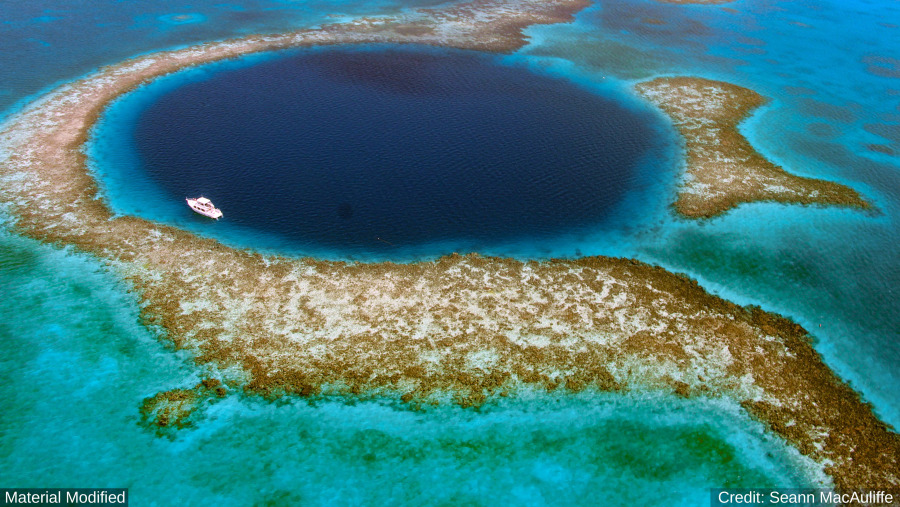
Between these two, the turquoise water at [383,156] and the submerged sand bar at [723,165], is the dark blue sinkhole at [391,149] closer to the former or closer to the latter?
the turquoise water at [383,156]

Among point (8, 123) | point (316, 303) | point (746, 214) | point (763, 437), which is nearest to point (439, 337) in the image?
point (316, 303)

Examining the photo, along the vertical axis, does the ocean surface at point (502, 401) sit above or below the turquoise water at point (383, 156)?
below

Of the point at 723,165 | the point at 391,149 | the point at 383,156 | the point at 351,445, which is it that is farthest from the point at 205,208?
the point at 723,165

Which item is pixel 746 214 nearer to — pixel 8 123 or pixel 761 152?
pixel 761 152

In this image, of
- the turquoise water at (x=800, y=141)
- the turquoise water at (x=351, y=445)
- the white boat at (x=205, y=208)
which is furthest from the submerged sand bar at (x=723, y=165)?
the white boat at (x=205, y=208)

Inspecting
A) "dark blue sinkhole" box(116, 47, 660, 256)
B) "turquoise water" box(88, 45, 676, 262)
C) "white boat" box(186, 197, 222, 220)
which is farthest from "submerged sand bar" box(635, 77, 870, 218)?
"white boat" box(186, 197, 222, 220)
